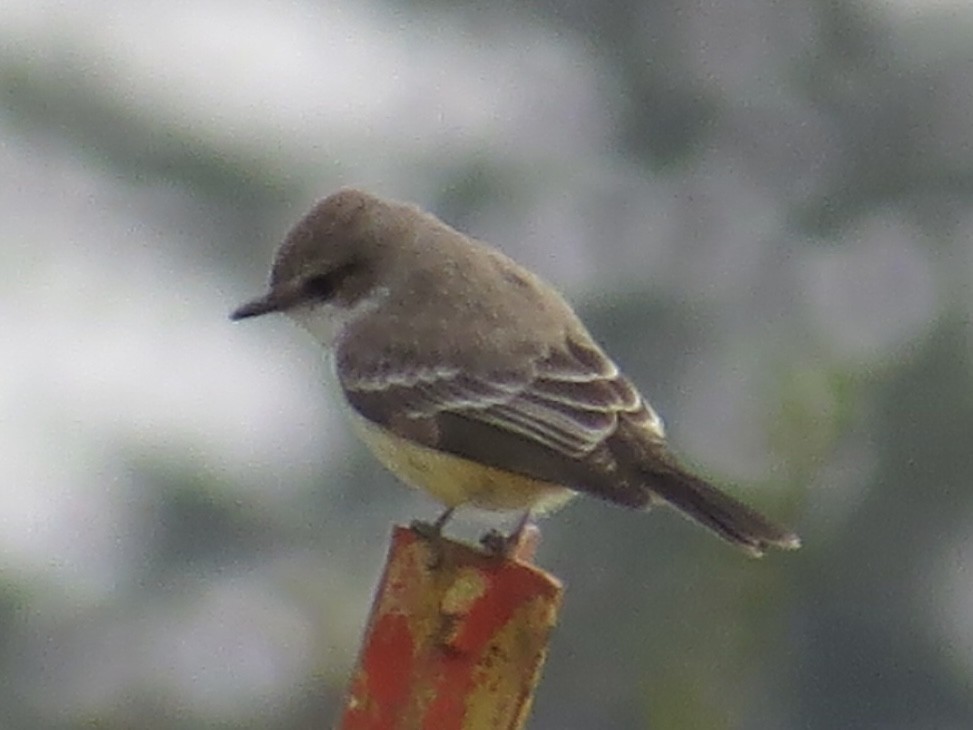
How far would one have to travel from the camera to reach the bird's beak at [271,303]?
16.6ft

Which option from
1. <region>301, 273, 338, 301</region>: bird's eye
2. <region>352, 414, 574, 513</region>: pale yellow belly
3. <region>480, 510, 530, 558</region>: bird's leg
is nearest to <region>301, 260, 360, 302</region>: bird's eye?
<region>301, 273, 338, 301</region>: bird's eye

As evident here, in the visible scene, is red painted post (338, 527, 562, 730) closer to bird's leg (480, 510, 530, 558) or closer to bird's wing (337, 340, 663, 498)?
bird's leg (480, 510, 530, 558)

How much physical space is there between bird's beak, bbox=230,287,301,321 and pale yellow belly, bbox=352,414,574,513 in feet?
2.14

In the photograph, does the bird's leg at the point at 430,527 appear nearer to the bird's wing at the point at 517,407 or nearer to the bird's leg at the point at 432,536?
the bird's leg at the point at 432,536

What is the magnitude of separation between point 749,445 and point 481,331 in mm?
2508

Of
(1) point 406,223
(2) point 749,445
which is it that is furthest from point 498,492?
(2) point 749,445

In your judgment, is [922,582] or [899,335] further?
[899,335]

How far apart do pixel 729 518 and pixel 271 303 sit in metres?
1.43

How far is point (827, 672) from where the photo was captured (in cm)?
713

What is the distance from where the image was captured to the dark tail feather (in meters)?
3.99

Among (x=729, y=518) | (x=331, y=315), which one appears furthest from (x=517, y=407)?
(x=331, y=315)

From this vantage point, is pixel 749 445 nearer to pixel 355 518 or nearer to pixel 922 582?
pixel 922 582

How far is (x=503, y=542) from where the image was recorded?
383 centimetres

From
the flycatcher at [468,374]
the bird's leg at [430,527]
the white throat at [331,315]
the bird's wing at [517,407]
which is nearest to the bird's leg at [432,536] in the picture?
the bird's leg at [430,527]
